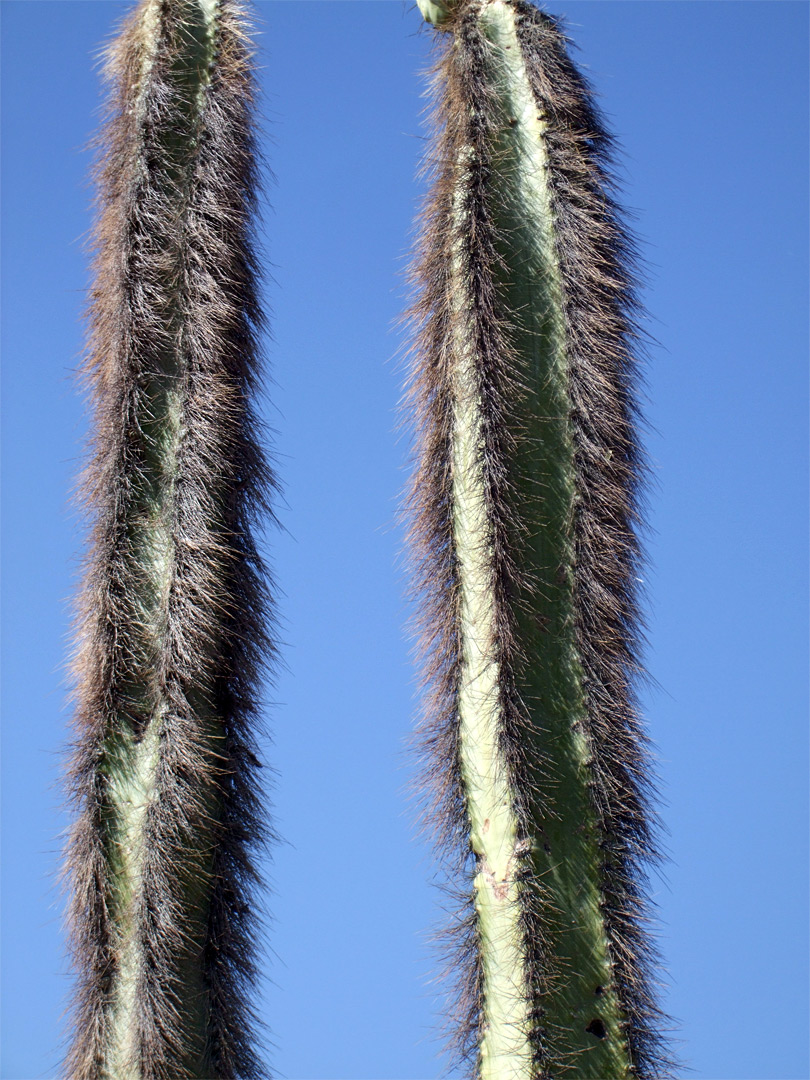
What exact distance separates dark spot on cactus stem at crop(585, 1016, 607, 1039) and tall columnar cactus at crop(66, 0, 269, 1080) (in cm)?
85

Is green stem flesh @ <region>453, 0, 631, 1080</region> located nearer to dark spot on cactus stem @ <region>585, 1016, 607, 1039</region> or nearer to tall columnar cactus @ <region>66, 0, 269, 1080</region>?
dark spot on cactus stem @ <region>585, 1016, 607, 1039</region>

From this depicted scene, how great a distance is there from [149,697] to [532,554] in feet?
3.44

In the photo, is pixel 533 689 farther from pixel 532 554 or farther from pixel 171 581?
pixel 171 581

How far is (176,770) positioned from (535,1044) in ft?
3.50

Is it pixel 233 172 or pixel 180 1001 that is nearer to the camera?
pixel 180 1001

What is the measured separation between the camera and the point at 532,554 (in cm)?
310

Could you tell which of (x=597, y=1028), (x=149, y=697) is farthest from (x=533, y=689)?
(x=149, y=697)

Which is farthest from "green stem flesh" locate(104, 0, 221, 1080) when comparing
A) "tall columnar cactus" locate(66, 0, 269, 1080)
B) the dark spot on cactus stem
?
the dark spot on cactus stem

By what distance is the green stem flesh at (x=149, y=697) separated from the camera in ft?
9.55

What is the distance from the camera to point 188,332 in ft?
11.5

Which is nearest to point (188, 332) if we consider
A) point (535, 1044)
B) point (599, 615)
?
point (599, 615)

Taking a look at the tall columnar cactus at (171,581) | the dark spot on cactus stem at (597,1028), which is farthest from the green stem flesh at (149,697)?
the dark spot on cactus stem at (597,1028)

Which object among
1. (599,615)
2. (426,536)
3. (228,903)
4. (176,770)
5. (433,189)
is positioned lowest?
(228,903)

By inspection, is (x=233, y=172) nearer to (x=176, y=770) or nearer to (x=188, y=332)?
(x=188, y=332)
